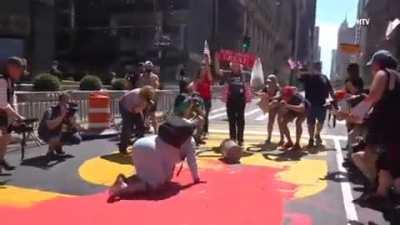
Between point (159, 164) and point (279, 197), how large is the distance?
164cm

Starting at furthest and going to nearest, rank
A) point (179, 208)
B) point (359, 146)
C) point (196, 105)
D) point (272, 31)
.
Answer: point (272, 31), point (196, 105), point (359, 146), point (179, 208)

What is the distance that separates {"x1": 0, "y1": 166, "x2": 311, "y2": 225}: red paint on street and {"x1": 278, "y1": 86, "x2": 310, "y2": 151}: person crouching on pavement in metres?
3.97

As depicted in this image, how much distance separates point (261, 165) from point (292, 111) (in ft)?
8.16

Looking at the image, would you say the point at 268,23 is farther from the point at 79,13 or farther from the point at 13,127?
the point at 13,127

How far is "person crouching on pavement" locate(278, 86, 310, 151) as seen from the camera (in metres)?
13.2

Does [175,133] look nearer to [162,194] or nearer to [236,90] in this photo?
[162,194]

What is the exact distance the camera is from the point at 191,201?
8258 millimetres

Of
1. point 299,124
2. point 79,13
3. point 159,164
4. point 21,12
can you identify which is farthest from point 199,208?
point 79,13

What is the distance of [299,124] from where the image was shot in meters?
13.2

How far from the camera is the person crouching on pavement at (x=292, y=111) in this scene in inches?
521

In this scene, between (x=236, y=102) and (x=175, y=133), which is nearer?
(x=175, y=133)

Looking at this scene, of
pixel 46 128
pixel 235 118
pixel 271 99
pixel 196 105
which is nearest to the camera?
pixel 46 128

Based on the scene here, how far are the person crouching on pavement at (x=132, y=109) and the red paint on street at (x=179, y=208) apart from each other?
2.54 metres

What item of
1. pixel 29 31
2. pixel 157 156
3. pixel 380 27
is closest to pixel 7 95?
pixel 157 156
